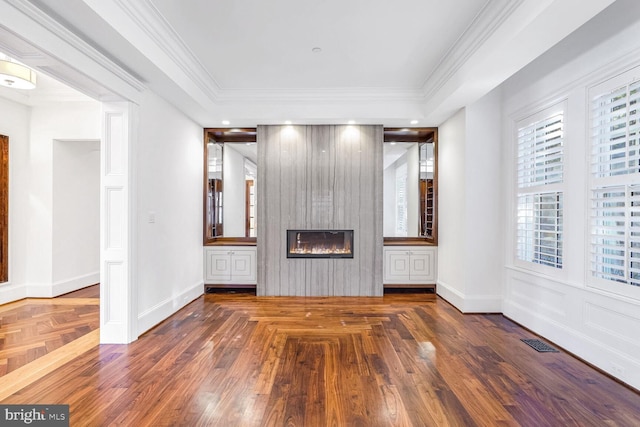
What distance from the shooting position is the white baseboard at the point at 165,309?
11.0 ft

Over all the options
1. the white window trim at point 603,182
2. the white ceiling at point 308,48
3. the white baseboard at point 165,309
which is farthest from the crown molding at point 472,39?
the white baseboard at point 165,309

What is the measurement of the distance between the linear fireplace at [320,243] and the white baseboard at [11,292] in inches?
155

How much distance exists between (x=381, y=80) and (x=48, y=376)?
4.53m

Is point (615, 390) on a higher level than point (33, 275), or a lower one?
lower

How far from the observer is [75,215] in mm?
5051

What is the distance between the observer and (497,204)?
4.04m

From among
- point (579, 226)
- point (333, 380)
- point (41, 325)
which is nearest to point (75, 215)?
point (41, 325)

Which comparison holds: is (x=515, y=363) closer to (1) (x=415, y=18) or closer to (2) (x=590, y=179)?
(2) (x=590, y=179)

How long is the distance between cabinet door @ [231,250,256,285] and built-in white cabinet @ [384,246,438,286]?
85.3 inches

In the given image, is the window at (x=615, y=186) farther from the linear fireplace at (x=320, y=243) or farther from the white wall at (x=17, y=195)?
the white wall at (x=17, y=195)

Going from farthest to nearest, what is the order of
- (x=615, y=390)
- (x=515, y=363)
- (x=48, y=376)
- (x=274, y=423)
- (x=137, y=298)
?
(x=137, y=298)
(x=515, y=363)
(x=48, y=376)
(x=615, y=390)
(x=274, y=423)

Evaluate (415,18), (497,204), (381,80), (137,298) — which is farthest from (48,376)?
(497,204)

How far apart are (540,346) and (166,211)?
4.34m

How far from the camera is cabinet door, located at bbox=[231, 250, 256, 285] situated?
509 cm
